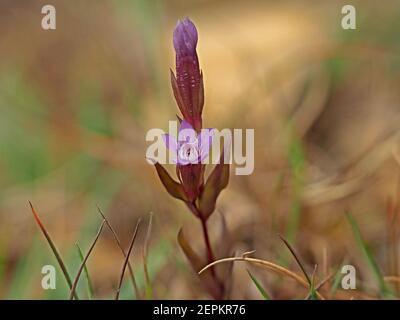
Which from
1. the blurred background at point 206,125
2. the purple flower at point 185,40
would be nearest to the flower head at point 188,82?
the purple flower at point 185,40

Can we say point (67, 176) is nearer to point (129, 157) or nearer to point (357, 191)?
point (129, 157)

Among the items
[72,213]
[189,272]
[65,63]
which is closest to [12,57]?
[65,63]

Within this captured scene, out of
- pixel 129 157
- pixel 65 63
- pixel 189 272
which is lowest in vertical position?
pixel 189 272

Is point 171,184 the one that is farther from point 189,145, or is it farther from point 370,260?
point 370,260

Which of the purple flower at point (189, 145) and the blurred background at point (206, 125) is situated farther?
the blurred background at point (206, 125)

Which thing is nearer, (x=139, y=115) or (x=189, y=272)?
(x=189, y=272)

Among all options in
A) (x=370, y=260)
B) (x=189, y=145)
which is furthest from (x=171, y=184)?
(x=370, y=260)

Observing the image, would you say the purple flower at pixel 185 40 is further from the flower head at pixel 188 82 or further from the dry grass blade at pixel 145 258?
the dry grass blade at pixel 145 258
